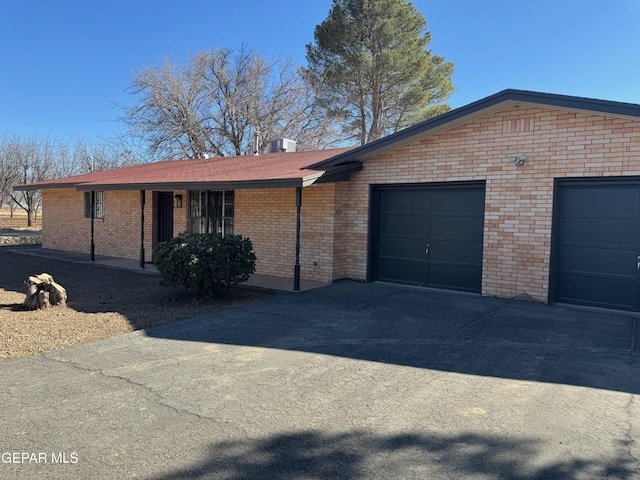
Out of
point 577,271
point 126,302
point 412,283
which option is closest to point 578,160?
point 577,271

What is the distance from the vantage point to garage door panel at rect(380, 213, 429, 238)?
32.9ft

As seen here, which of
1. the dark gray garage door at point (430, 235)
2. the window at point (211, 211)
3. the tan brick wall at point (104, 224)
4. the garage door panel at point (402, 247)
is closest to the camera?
the dark gray garage door at point (430, 235)

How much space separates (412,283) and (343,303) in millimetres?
2390

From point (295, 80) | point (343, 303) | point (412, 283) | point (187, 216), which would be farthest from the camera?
point (295, 80)

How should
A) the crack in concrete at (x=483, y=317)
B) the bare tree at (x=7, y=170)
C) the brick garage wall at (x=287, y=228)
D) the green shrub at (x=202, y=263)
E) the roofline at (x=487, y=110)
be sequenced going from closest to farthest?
the crack in concrete at (x=483, y=317), the roofline at (x=487, y=110), the green shrub at (x=202, y=263), the brick garage wall at (x=287, y=228), the bare tree at (x=7, y=170)

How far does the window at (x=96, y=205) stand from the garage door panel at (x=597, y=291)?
14.2 m

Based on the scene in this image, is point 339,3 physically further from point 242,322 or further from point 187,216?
point 242,322

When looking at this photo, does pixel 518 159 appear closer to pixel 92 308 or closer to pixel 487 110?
pixel 487 110

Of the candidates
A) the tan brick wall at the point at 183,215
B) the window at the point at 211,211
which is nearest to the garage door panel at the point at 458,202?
the window at the point at 211,211

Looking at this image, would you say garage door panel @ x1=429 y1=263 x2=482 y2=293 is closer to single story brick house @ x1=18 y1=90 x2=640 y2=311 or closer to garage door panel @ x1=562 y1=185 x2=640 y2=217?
single story brick house @ x1=18 y1=90 x2=640 y2=311

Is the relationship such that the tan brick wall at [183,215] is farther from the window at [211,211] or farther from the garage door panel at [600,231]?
the garage door panel at [600,231]

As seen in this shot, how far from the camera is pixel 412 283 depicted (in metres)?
10.3

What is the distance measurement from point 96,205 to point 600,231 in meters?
15.1

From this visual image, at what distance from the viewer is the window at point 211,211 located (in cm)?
1295
